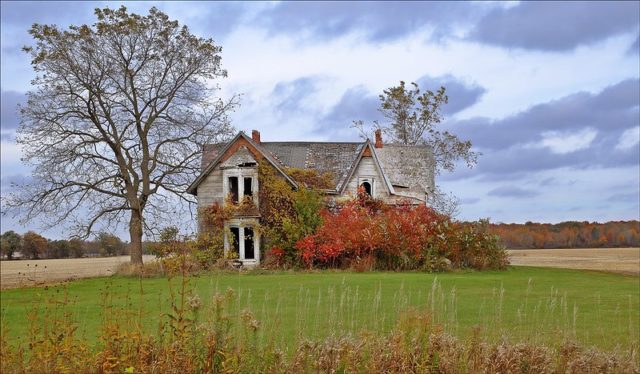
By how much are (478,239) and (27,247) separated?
36.5 metres

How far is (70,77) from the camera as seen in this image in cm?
3603

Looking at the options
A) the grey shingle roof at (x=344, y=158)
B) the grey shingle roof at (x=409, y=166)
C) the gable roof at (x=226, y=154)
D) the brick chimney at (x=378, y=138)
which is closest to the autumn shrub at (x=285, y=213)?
the gable roof at (x=226, y=154)

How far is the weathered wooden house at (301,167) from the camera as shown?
37.8 meters

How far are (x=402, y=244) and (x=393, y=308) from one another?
17.5 metres

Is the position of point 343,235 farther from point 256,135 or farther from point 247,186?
point 256,135

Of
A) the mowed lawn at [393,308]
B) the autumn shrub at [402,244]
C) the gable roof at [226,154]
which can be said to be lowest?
the mowed lawn at [393,308]

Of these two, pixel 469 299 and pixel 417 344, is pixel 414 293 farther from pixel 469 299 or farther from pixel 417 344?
pixel 417 344

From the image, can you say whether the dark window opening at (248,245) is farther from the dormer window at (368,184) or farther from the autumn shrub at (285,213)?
the dormer window at (368,184)

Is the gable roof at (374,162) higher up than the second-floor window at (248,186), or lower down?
higher up

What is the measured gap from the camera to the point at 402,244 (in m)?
32.0

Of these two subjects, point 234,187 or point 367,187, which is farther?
point 367,187

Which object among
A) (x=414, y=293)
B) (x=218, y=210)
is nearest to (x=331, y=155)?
(x=218, y=210)

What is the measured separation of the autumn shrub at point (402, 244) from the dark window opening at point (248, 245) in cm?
453

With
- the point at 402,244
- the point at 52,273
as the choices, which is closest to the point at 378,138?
the point at 402,244
